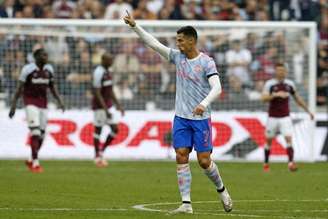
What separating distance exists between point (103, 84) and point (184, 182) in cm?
1215

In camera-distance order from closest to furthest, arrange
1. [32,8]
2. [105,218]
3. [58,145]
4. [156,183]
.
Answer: [105,218], [156,183], [58,145], [32,8]

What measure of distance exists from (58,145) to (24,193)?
11.6 m

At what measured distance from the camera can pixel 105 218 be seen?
13.3 metres

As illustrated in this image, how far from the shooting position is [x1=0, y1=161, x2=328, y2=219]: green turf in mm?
14203

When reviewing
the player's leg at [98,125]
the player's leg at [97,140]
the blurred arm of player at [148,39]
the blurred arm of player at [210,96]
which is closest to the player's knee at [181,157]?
the blurred arm of player at [210,96]

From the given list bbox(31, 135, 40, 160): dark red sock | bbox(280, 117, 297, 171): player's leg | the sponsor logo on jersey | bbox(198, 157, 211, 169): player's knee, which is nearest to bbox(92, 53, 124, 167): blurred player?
the sponsor logo on jersey

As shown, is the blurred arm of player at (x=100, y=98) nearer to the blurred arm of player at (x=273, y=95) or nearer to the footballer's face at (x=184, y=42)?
the blurred arm of player at (x=273, y=95)

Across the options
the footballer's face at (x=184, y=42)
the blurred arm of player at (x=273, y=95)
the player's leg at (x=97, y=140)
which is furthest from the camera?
the player's leg at (x=97, y=140)

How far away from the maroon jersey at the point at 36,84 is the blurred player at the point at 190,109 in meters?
9.53

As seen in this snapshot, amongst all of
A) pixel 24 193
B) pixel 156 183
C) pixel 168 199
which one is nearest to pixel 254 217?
pixel 168 199

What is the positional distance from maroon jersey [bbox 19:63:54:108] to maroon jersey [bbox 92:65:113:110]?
87.0 inches

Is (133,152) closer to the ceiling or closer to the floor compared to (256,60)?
closer to the floor

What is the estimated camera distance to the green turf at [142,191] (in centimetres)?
1420

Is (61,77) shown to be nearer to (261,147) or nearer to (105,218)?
(261,147)
